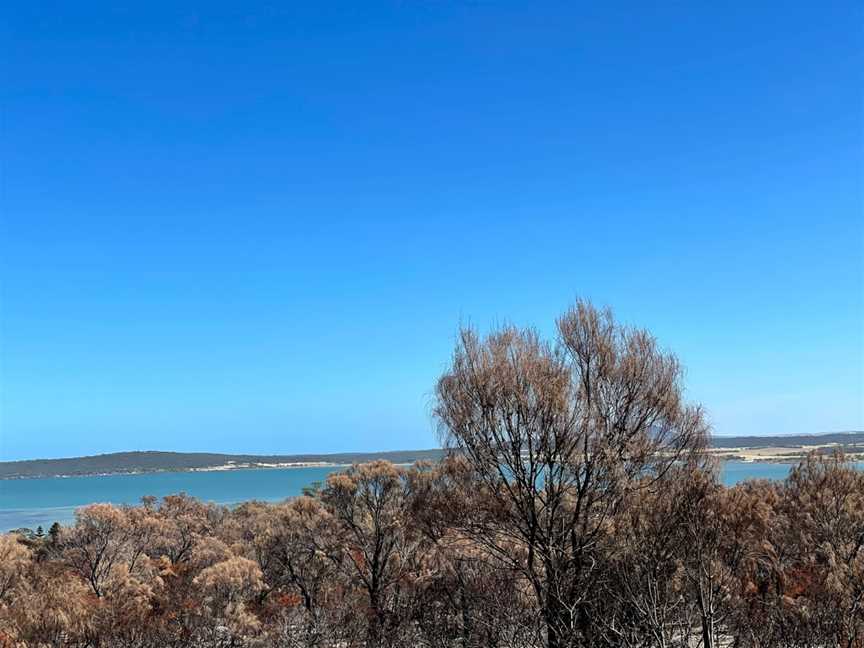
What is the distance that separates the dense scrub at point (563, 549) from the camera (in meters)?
14.6

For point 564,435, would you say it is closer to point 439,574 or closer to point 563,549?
point 563,549

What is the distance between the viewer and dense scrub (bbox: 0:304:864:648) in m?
14.6

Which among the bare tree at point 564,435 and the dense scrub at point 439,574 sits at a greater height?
the bare tree at point 564,435

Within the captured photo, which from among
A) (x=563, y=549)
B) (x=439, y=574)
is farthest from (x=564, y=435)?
(x=439, y=574)

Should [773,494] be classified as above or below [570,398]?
below

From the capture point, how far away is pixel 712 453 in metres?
15.3

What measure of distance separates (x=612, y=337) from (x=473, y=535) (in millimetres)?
5717

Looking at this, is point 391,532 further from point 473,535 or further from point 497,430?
point 497,430

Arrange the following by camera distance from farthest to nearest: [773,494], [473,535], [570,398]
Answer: [773,494]
[473,535]
[570,398]

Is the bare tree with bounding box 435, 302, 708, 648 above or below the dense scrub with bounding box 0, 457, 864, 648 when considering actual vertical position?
above

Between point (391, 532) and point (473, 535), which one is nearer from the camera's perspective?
point (473, 535)

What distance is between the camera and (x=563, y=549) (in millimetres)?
14547

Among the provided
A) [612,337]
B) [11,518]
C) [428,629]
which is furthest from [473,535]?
[11,518]

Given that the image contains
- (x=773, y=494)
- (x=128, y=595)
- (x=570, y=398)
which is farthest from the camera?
(x=773, y=494)
